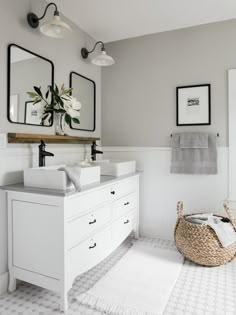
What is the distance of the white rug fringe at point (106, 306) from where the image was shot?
158 centimetres

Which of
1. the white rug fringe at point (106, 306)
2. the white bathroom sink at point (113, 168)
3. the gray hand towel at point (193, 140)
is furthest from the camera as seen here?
the gray hand towel at point (193, 140)

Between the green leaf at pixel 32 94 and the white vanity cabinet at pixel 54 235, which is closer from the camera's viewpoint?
the white vanity cabinet at pixel 54 235

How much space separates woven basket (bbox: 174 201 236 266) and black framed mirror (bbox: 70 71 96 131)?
148 centimetres

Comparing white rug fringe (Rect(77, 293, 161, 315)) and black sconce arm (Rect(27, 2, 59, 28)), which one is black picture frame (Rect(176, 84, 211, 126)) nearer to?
black sconce arm (Rect(27, 2, 59, 28))

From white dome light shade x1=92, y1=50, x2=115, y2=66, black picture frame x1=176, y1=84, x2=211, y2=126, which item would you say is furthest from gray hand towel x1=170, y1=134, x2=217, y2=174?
white dome light shade x1=92, y1=50, x2=115, y2=66

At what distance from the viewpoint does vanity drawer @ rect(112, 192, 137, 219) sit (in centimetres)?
224

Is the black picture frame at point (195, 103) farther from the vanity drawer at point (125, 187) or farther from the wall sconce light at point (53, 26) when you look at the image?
the wall sconce light at point (53, 26)

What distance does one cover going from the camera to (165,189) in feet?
9.16

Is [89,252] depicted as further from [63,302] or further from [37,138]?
[37,138]

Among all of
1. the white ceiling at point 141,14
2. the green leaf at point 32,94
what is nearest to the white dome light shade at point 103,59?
the white ceiling at point 141,14

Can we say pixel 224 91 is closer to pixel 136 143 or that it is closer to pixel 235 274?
pixel 136 143

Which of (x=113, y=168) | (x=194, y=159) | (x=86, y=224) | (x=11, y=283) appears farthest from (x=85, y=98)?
(x=11, y=283)

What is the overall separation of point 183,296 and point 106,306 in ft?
1.84

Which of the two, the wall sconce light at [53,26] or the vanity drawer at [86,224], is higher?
the wall sconce light at [53,26]
